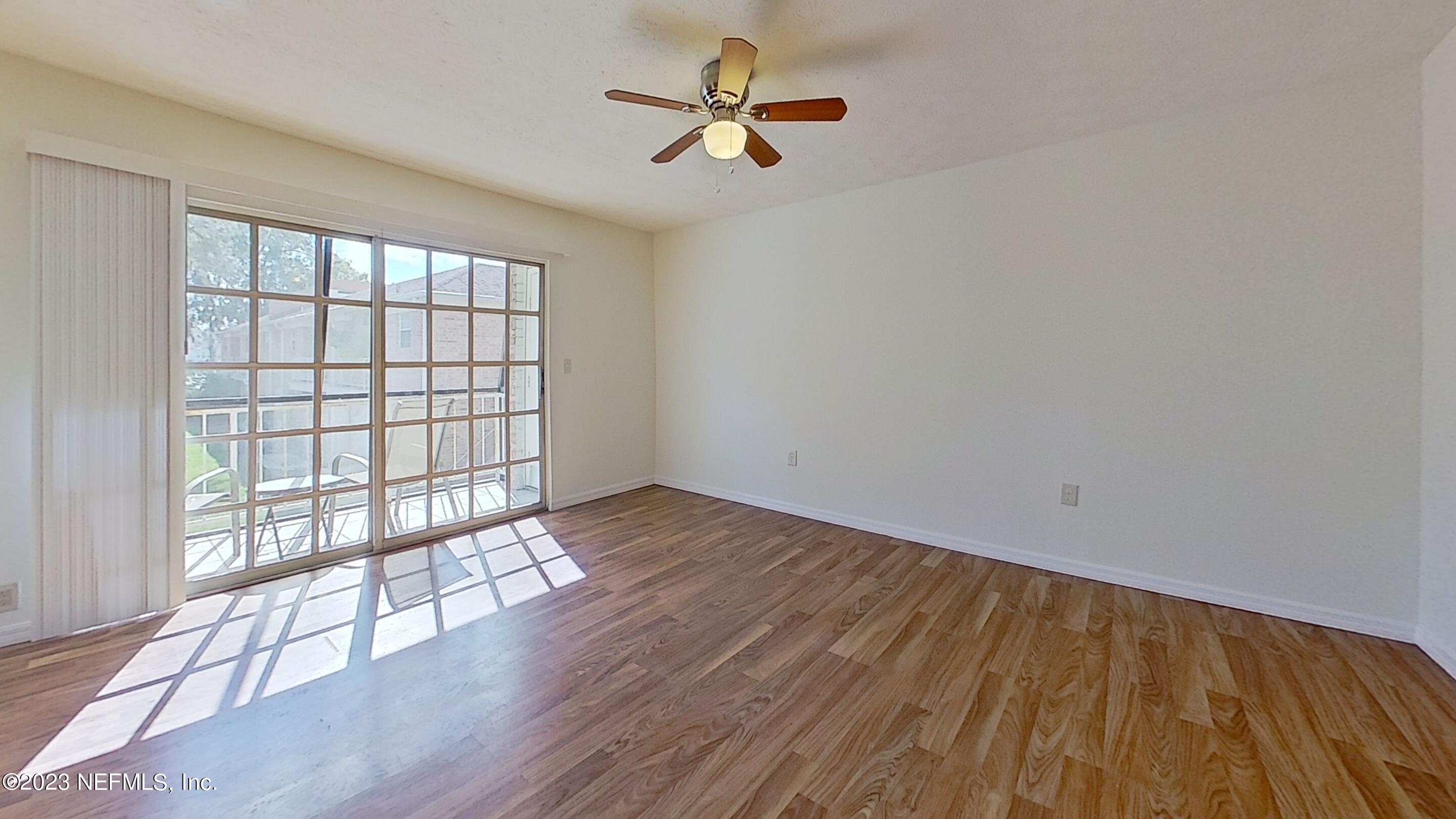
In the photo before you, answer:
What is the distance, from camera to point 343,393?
3148mm

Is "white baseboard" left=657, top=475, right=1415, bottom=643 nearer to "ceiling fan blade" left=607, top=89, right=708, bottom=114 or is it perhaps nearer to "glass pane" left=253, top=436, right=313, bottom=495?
"ceiling fan blade" left=607, top=89, right=708, bottom=114

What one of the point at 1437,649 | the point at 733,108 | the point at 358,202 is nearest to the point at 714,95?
the point at 733,108

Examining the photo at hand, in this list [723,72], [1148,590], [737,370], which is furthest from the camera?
[737,370]

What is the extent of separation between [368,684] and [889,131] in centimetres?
355

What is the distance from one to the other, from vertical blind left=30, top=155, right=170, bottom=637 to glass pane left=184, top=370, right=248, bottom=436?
0.52 feet

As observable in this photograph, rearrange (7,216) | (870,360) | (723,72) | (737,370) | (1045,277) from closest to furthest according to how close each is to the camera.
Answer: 1. (723,72)
2. (7,216)
3. (1045,277)
4. (870,360)
5. (737,370)

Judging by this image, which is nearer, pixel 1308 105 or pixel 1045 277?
pixel 1308 105

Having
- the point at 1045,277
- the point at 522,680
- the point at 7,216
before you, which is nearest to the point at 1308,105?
the point at 1045,277

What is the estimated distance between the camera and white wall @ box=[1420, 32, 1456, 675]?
1.96 metres

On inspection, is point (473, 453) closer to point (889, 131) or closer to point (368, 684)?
point (368, 684)

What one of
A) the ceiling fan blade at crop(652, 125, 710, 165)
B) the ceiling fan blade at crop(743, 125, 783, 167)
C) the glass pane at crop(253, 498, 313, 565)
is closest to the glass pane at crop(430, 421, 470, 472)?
the glass pane at crop(253, 498, 313, 565)

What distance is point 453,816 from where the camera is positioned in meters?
1.36

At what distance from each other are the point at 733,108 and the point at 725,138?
0.44 ft

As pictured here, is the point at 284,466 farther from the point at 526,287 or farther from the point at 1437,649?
the point at 1437,649
